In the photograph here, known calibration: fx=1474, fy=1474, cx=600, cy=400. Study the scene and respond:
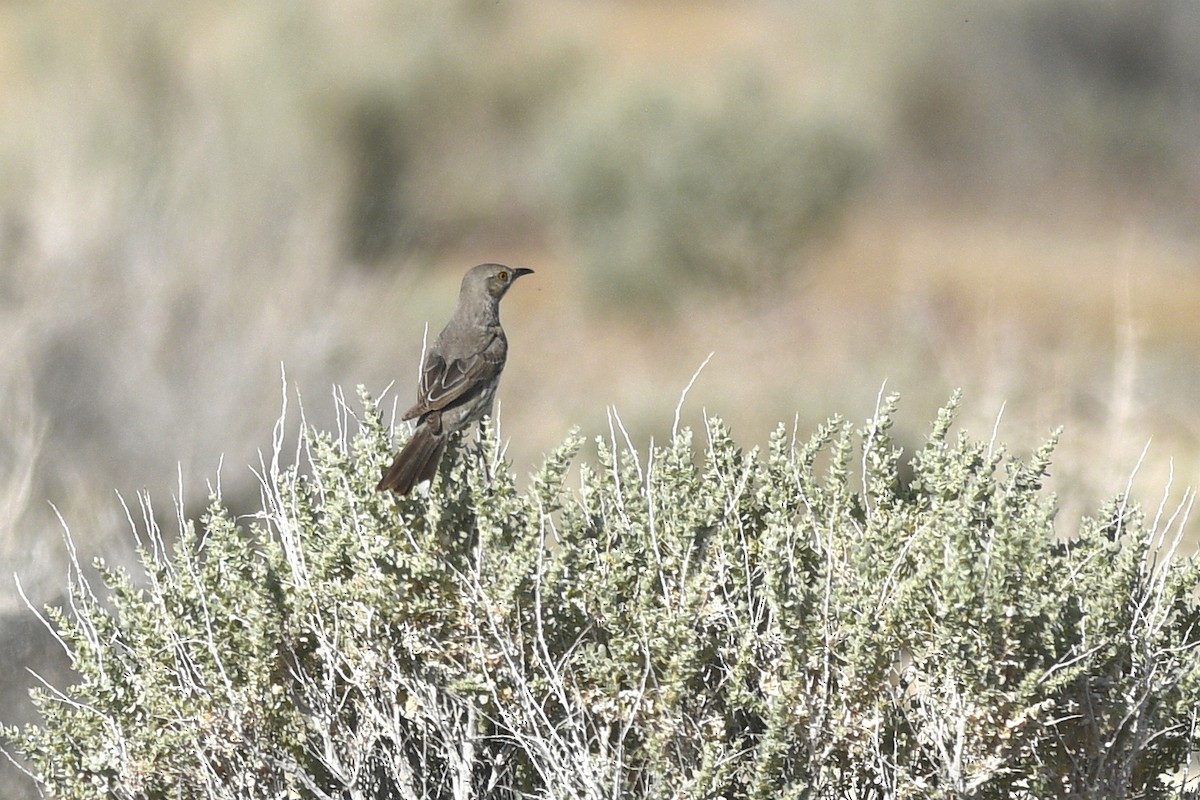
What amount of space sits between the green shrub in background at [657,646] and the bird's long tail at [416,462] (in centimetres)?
5

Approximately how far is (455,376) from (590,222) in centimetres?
1332

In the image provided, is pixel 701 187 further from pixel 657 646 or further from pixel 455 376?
pixel 657 646

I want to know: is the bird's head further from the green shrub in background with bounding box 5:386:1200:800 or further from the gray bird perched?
the green shrub in background with bounding box 5:386:1200:800

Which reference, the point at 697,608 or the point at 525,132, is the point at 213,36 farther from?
the point at 697,608

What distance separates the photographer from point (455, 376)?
5.05m

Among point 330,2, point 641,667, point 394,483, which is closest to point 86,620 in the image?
point 394,483

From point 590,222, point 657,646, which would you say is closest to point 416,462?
point 657,646

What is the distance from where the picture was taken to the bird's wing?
4832 millimetres

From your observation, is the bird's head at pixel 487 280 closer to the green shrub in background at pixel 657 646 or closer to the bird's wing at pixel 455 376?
the bird's wing at pixel 455 376

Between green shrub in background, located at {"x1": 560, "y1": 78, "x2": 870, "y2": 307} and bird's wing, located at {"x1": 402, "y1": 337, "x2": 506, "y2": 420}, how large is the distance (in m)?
10.5

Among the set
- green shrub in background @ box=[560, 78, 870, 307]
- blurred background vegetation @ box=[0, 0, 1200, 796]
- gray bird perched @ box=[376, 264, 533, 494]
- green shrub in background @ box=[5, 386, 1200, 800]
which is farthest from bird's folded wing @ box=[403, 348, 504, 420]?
green shrub in background @ box=[560, 78, 870, 307]

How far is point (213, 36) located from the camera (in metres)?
19.4

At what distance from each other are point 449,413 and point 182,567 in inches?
53.2

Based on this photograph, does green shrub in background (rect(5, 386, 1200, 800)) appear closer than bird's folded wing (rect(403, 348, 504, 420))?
Yes
